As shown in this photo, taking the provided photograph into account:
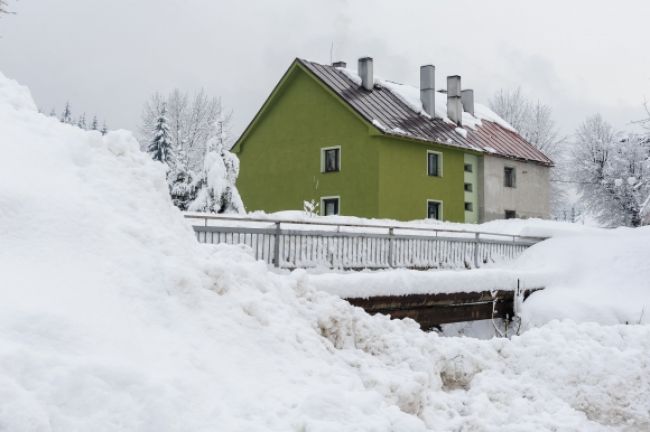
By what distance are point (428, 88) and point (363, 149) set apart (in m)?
6.84

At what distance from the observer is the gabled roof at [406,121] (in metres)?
28.2

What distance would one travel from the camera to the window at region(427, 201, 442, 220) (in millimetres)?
29891

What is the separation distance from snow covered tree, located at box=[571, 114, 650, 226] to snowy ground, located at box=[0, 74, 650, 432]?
35.0m

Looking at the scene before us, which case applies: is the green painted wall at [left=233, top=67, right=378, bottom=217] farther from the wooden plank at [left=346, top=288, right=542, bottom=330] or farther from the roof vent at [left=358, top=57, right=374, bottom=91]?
the wooden plank at [left=346, top=288, right=542, bottom=330]

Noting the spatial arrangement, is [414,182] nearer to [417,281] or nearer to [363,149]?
[363,149]

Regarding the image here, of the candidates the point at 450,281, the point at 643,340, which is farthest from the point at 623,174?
the point at 643,340

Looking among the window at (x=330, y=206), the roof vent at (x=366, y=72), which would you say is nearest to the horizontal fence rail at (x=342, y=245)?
the window at (x=330, y=206)

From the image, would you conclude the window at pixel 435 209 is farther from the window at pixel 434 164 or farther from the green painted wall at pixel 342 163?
the window at pixel 434 164

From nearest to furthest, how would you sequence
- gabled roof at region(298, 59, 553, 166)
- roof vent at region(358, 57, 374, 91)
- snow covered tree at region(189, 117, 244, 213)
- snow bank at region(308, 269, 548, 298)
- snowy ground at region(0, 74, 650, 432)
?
snowy ground at region(0, 74, 650, 432) → snow bank at region(308, 269, 548, 298) → snow covered tree at region(189, 117, 244, 213) → gabled roof at region(298, 59, 553, 166) → roof vent at region(358, 57, 374, 91)

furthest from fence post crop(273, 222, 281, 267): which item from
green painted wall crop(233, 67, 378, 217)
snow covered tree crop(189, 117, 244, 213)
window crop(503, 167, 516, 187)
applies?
window crop(503, 167, 516, 187)

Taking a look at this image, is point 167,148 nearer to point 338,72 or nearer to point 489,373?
point 338,72

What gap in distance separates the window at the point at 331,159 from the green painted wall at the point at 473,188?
6.98 meters

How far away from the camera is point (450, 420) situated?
6246 mm

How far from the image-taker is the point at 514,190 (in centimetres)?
3416
